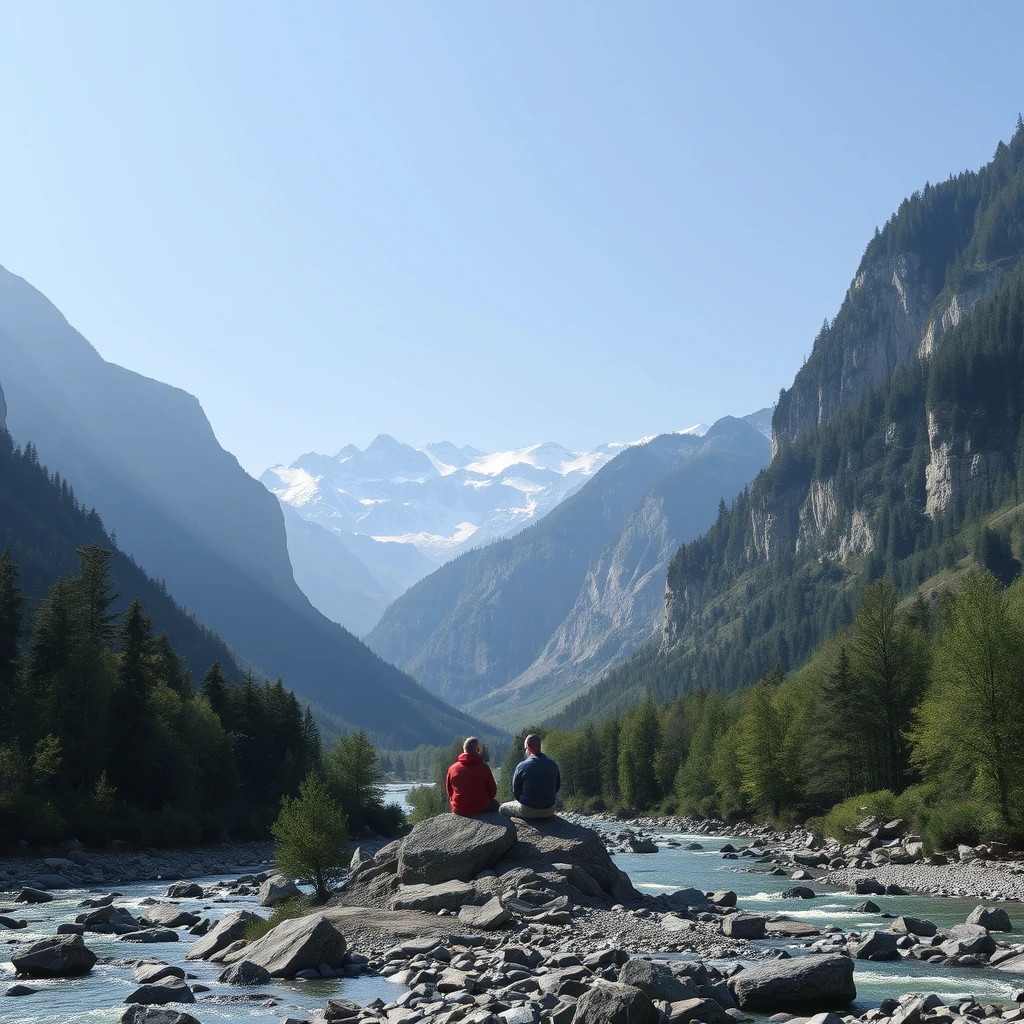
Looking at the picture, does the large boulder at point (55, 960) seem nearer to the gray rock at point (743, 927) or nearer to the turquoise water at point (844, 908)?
the gray rock at point (743, 927)

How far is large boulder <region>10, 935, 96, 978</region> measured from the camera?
89.6 feet

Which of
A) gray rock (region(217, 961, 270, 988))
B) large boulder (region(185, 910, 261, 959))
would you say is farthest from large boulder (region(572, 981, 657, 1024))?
large boulder (region(185, 910, 261, 959))

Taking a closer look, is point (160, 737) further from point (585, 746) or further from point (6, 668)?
point (585, 746)

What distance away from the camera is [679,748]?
130m

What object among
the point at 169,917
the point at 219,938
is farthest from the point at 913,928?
the point at 169,917

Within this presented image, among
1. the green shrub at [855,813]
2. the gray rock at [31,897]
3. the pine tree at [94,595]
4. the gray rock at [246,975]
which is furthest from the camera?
the pine tree at [94,595]

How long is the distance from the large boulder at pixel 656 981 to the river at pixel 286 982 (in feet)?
14.9

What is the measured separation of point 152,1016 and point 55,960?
315 inches

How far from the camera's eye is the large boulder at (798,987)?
22.7 metres

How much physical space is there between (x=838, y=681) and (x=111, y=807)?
53.0m

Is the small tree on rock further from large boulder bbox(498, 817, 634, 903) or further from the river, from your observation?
large boulder bbox(498, 817, 634, 903)

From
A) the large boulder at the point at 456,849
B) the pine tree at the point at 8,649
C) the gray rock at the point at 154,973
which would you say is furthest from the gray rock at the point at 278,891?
the pine tree at the point at 8,649

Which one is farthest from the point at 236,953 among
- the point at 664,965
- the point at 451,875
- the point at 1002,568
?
the point at 1002,568

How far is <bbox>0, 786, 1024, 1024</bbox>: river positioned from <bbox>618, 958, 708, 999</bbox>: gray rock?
A: 180 inches
